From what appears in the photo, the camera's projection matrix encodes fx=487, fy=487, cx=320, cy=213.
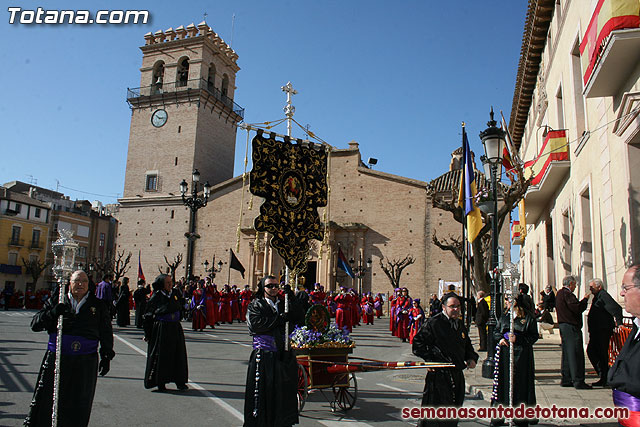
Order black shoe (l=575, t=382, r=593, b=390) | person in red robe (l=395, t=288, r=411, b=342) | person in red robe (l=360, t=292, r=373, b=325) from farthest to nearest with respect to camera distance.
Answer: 1. person in red robe (l=360, t=292, r=373, b=325)
2. person in red robe (l=395, t=288, r=411, b=342)
3. black shoe (l=575, t=382, r=593, b=390)

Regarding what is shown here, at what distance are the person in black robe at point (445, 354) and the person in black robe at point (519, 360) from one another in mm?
1281

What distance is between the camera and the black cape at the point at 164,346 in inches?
288

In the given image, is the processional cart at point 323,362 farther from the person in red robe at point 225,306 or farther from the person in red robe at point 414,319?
the person in red robe at point 225,306

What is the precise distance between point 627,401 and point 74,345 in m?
4.76

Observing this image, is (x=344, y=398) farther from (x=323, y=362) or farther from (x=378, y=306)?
(x=378, y=306)

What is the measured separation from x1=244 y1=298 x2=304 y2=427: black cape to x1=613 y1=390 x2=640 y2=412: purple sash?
324 cm

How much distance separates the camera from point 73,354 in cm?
488

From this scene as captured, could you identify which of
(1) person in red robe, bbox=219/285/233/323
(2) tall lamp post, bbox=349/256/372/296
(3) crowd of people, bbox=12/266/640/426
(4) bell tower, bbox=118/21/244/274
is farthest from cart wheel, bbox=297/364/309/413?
(4) bell tower, bbox=118/21/244/274

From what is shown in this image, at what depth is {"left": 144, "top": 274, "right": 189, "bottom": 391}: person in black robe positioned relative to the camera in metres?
7.32

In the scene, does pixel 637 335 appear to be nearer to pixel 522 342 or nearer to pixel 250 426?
pixel 522 342

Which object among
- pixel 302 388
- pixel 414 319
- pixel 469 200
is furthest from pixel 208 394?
pixel 414 319

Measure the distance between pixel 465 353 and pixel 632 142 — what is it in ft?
21.0

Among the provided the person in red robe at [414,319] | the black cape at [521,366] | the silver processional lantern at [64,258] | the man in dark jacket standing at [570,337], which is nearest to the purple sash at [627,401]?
the black cape at [521,366]

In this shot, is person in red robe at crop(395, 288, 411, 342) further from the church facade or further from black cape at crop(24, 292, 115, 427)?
the church facade
